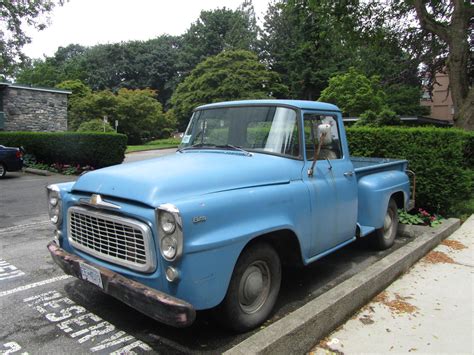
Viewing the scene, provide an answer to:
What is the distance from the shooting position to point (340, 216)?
13.9 feet

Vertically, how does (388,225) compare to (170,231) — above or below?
below

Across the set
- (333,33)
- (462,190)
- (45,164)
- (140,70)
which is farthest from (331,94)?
(140,70)

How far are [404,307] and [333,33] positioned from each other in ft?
46.1

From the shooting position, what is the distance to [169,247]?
8.84ft

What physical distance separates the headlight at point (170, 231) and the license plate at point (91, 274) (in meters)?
0.72

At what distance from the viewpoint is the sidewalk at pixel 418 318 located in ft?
10.4

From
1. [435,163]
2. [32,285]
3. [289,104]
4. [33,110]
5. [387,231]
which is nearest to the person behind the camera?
[289,104]

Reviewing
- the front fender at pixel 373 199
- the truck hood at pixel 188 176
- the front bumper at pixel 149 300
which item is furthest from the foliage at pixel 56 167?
the front bumper at pixel 149 300

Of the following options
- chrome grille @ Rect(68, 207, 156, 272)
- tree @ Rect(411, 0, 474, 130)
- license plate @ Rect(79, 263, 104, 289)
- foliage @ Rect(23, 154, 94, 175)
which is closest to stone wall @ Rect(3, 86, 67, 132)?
foliage @ Rect(23, 154, 94, 175)

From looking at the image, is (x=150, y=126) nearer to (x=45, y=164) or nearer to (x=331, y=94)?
(x=331, y=94)

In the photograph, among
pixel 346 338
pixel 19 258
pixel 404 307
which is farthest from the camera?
pixel 19 258

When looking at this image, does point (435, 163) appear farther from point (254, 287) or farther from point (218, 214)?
point (218, 214)

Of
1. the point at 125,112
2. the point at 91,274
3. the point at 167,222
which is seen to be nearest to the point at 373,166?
the point at 167,222

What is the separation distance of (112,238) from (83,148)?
13726 mm
